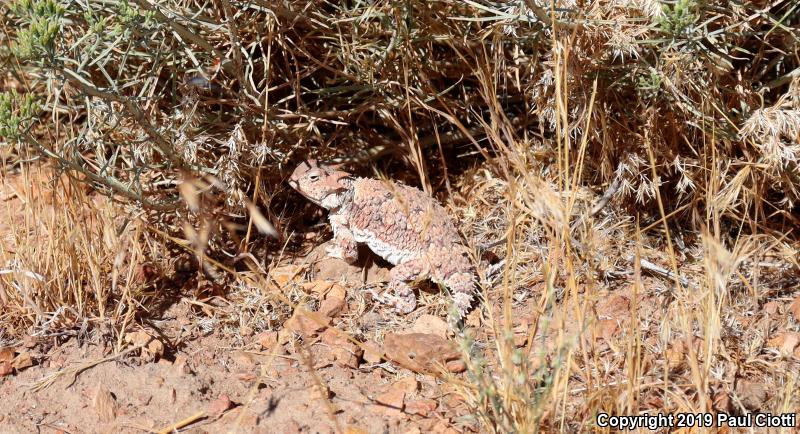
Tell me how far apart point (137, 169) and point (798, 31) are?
3308mm

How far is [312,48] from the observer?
14.9 ft

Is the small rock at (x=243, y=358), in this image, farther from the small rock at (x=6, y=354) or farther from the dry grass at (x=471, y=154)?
the small rock at (x=6, y=354)

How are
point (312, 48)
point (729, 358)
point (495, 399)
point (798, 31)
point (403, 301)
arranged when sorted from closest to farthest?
point (495, 399) < point (729, 358) < point (798, 31) < point (403, 301) < point (312, 48)

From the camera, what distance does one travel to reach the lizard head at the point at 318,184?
439 centimetres

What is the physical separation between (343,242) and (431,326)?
2.43 feet

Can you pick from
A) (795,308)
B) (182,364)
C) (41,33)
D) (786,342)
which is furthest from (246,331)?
(795,308)

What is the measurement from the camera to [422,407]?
341 centimetres

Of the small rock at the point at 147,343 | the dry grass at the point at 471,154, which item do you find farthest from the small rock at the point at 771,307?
the small rock at the point at 147,343

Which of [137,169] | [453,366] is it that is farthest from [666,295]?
[137,169]

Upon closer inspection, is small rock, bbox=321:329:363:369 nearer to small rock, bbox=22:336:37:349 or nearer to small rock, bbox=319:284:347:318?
small rock, bbox=319:284:347:318

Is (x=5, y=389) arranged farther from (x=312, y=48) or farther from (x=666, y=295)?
(x=666, y=295)

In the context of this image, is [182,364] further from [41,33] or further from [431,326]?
[41,33]

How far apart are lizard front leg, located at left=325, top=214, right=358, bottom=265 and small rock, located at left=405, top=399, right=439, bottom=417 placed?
3.75 feet

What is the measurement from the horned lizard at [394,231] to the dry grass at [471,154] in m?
0.15
